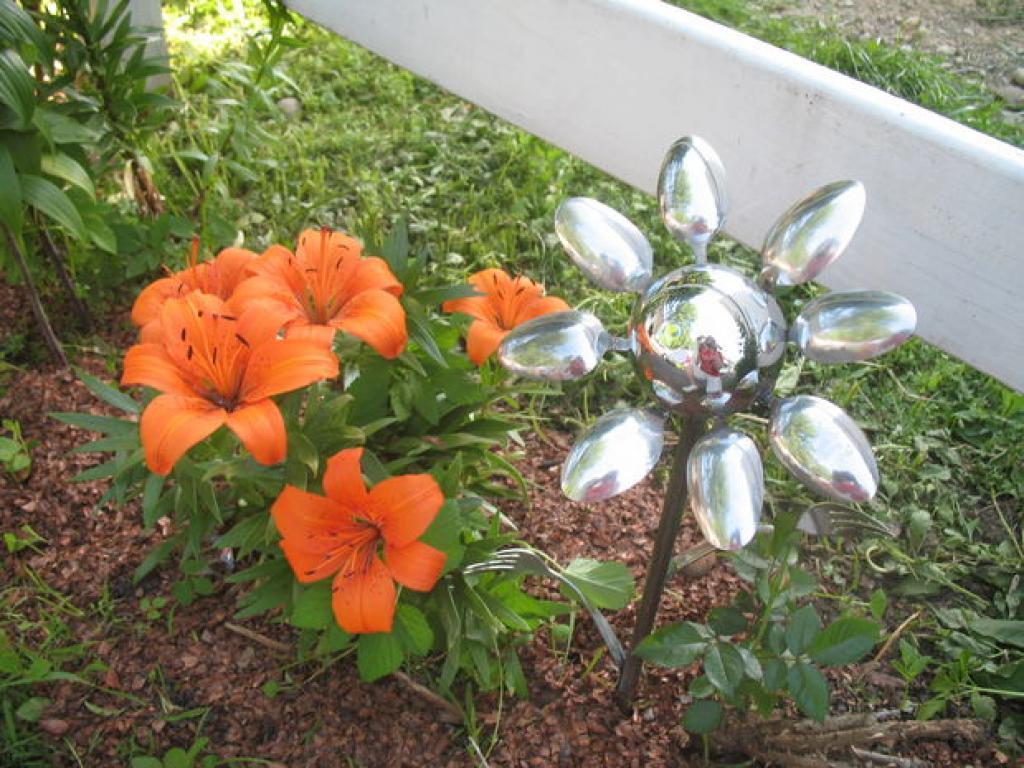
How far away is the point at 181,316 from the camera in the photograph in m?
1.23

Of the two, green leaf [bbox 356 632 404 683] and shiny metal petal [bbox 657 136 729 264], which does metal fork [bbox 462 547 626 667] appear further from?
shiny metal petal [bbox 657 136 729 264]

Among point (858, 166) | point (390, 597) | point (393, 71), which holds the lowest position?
point (390, 597)

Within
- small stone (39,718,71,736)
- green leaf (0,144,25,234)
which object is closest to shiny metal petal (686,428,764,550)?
small stone (39,718,71,736)

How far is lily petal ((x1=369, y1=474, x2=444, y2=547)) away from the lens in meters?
1.22

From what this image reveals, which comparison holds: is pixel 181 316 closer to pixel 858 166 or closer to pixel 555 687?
pixel 555 687

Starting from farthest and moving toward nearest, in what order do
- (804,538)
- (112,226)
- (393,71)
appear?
1. (393,71)
2. (112,226)
3. (804,538)

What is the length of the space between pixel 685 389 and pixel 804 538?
86 centimetres

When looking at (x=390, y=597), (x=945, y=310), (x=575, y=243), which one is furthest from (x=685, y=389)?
(x=945, y=310)

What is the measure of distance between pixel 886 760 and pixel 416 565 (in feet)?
2.63

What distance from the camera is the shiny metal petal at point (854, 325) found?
1107 millimetres

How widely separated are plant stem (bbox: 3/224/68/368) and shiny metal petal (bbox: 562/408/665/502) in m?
1.32

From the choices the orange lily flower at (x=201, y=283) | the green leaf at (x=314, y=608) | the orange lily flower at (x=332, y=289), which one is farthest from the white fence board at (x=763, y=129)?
the green leaf at (x=314, y=608)

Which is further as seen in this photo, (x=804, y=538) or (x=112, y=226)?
(x=112, y=226)

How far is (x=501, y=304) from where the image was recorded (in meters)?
1.53
